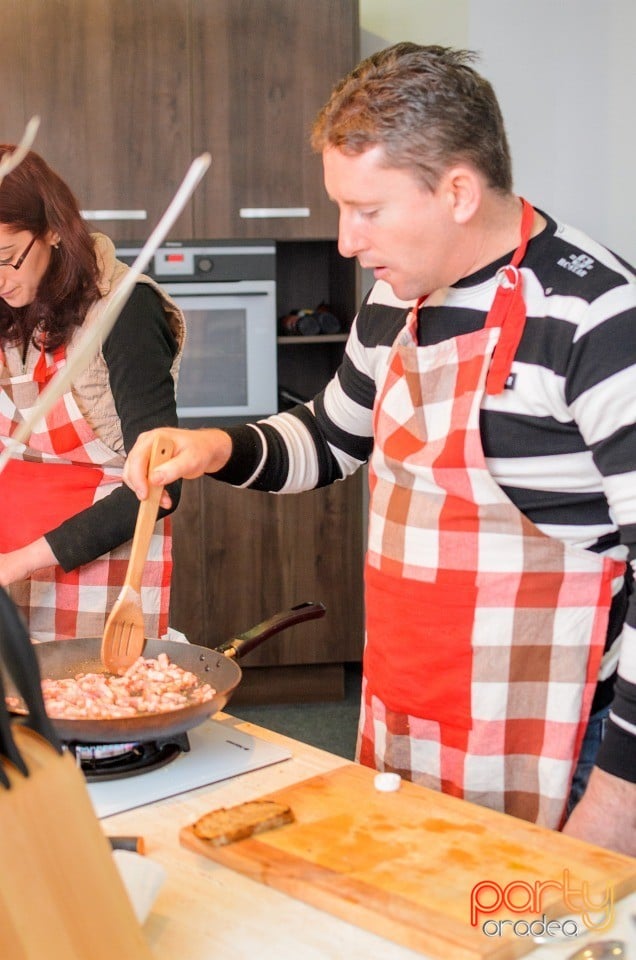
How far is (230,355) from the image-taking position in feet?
12.2

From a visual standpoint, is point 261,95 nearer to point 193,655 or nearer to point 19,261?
point 19,261

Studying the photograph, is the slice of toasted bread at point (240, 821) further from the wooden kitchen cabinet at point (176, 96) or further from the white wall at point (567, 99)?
the white wall at point (567, 99)

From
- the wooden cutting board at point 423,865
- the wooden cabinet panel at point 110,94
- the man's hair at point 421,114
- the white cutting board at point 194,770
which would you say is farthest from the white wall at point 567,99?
the wooden cutting board at point 423,865

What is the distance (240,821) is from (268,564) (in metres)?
2.70

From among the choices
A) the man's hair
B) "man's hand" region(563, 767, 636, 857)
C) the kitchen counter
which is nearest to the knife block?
the kitchen counter

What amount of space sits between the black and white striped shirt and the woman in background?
0.30 m

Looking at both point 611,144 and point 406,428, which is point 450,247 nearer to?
point 406,428

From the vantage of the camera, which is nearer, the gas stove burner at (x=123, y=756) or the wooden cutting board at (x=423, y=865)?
the wooden cutting board at (x=423, y=865)

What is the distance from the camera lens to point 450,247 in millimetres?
1332

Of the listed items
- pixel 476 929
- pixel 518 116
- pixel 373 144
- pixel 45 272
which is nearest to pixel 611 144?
pixel 518 116

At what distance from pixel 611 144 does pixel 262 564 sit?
182cm

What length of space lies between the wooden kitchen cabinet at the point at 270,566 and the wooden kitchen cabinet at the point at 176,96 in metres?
0.88

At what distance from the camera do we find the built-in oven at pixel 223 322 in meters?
3.64

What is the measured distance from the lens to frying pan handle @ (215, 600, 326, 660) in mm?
1444
